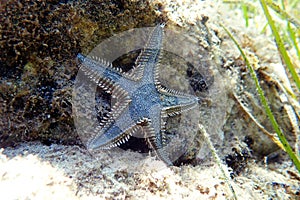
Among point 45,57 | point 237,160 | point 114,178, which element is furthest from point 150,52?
point 237,160

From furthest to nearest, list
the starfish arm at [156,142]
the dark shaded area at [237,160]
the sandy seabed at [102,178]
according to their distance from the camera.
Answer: the dark shaded area at [237,160] → the starfish arm at [156,142] → the sandy seabed at [102,178]

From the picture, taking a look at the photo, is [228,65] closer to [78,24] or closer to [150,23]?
[150,23]

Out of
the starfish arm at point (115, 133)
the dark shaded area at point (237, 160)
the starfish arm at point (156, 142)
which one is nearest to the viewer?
the starfish arm at point (115, 133)

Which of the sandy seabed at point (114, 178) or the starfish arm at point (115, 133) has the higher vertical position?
the starfish arm at point (115, 133)

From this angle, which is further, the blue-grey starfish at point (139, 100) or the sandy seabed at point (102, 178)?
the blue-grey starfish at point (139, 100)

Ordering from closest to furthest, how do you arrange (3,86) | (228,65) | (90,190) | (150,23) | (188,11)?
(90,190) → (3,86) → (150,23) → (188,11) → (228,65)

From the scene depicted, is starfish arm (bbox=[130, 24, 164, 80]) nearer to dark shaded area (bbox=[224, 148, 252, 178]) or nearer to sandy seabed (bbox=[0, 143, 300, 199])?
sandy seabed (bbox=[0, 143, 300, 199])

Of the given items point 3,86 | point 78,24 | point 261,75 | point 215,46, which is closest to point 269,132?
point 261,75

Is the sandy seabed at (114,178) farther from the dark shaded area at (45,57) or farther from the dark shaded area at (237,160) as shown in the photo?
the dark shaded area at (45,57)

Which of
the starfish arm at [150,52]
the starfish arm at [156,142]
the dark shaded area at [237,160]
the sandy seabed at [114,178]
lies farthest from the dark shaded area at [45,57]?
the dark shaded area at [237,160]
